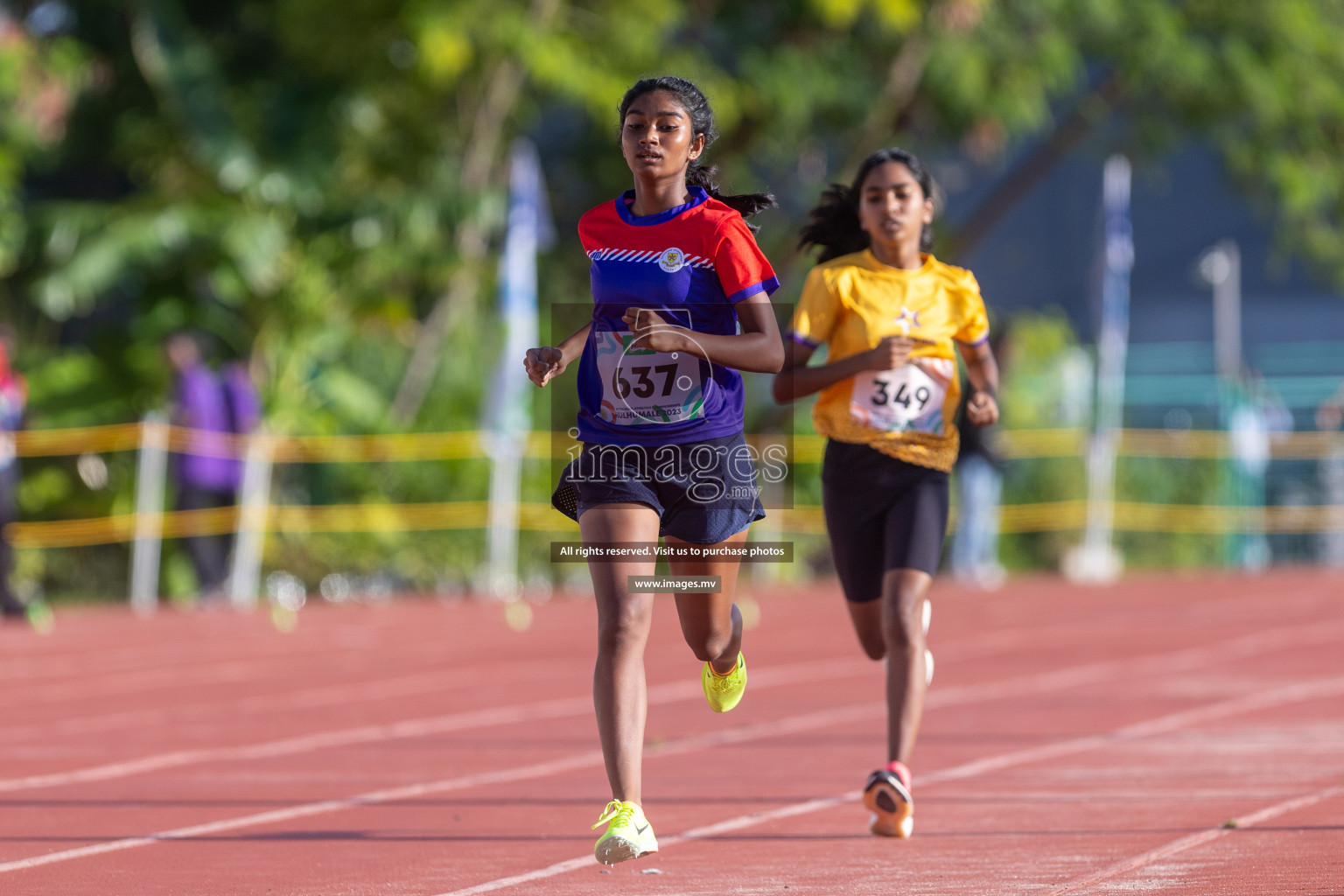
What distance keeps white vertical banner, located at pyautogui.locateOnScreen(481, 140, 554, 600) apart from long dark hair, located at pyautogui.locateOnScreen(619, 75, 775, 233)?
11138 mm

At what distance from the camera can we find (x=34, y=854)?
5.44 m

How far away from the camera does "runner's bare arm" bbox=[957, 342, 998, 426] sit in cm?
623

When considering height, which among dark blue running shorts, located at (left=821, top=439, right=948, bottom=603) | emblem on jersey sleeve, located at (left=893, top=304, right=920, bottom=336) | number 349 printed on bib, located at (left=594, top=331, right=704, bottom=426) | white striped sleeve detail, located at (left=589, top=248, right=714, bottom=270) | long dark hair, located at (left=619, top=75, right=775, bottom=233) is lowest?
dark blue running shorts, located at (left=821, top=439, right=948, bottom=603)

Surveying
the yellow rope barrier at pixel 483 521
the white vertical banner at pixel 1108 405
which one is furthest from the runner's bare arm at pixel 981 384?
the white vertical banner at pixel 1108 405

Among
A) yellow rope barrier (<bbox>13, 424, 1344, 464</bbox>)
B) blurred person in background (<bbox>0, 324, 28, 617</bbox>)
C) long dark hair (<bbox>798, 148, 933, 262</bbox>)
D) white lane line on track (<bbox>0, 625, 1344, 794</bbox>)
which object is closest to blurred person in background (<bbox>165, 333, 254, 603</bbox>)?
yellow rope barrier (<bbox>13, 424, 1344, 464</bbox>)

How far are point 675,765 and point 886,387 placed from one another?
1.94m

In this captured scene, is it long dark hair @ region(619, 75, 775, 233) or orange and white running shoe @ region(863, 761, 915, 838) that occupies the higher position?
long dark hair @ region(619, 75, 775, 233)

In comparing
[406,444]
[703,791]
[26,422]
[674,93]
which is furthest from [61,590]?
[674,93]

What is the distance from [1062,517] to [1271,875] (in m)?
16.0

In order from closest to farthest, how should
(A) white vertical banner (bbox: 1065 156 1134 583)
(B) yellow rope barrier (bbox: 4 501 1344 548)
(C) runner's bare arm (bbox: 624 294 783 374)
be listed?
(C) runner's bare arm (bbox: 624 294 783 374) → (B) yellow rope barrier (bbox: 4 501 1344 548) → (A) white vertical banner (bbox: 1065 156 1134 583)

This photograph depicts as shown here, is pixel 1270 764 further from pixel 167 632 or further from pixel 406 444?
pixel 406 444

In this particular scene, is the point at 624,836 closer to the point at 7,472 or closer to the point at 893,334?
the point at 893,334

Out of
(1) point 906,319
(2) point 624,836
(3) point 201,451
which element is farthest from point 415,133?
(2) point 624,836

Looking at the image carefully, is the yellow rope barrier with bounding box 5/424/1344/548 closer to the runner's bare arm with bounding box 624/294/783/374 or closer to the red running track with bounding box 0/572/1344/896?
the red running track with bounding box 0/572/1344/896
